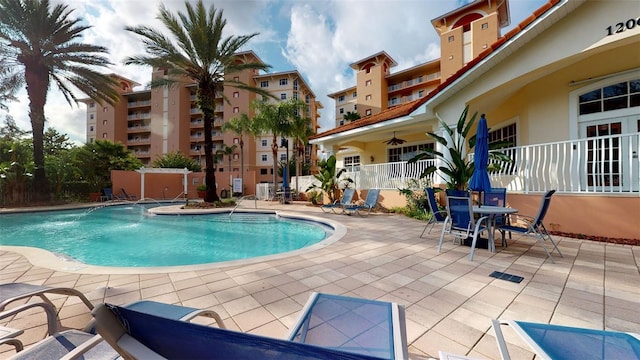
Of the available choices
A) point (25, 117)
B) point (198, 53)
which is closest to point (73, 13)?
point (25, 117)

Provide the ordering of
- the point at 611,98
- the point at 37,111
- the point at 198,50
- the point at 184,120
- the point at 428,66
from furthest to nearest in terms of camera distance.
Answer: the point at 184,120, the point at 428,66, the point at 37,111, the point at 198,50, the point at 611,98

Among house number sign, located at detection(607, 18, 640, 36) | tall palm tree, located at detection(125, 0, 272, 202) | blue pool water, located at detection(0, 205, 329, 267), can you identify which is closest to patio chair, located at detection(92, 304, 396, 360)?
blue pool water, located at detection(0, 205, 329, 267)

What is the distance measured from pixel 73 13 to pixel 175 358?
71.4ft

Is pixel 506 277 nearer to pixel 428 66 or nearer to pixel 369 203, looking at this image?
pixel 369 203

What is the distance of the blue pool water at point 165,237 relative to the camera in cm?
584

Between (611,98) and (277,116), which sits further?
(277,116)

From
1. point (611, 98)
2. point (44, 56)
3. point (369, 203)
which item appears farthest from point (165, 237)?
point (44, 56)

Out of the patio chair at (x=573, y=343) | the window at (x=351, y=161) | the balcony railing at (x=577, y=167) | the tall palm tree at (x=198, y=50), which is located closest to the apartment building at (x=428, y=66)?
the window at (x=351, y=161)

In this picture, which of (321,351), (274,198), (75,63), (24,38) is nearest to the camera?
(321,351)

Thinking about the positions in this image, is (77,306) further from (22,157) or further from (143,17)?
(22,157)

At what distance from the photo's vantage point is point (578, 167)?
5.88 m

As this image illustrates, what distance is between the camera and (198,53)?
12602 millimetres

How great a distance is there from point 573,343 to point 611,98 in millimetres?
8927

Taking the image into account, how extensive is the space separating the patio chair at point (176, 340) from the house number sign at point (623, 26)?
8.07m
